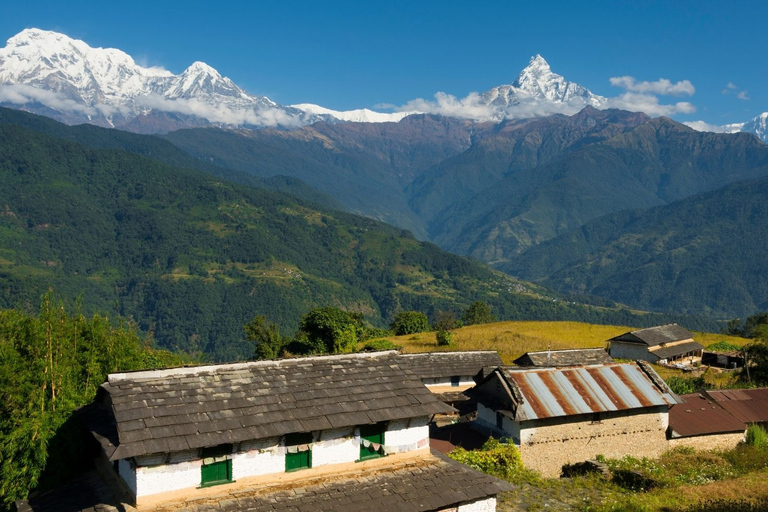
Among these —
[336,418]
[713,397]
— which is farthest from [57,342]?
[713,397]

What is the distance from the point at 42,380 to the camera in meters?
18.5

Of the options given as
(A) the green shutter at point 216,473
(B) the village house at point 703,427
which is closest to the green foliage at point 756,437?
(B) the village house at point 703,427

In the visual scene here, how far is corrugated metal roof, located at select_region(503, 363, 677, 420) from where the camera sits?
91.9 feet

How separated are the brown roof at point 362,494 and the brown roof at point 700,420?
58.3ft

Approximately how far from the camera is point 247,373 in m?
18.4

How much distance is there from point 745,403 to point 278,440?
31.0 m

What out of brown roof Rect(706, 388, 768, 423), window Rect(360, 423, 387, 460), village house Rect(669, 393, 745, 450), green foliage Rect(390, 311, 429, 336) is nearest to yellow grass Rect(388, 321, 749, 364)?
green foliage Rect(390, 311, 429, 336)

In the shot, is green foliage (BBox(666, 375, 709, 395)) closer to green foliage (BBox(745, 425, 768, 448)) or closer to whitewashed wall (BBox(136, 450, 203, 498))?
green foliage (BBox(745, 425, 768, 448))

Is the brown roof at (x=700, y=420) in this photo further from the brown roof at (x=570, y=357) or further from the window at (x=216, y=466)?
the window at (x=216, y=466)

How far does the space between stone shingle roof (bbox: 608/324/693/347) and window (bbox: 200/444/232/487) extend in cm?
5652

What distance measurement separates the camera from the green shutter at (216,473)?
1570 centimetres

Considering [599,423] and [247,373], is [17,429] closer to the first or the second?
[247,373]

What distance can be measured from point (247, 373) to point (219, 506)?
414 cm

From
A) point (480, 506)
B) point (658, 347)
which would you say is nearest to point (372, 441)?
point (480, 506)
